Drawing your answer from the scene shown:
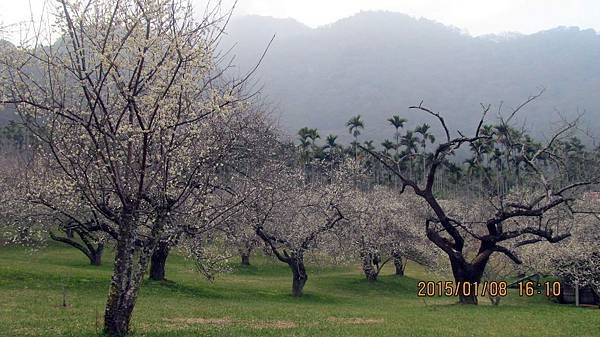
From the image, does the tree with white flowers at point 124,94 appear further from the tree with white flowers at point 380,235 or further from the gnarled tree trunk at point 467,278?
the tree with white flowers at point 380,235

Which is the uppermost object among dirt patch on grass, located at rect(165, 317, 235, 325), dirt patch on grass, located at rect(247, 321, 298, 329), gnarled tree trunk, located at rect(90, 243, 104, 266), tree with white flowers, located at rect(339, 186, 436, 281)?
tree with white flowers, located at rect(339, 186, 436, 281)

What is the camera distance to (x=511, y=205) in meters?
24.4

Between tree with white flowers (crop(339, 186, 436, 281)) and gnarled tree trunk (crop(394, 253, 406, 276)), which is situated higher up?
tree with white flowers (crop(339, 186, 436, 281))

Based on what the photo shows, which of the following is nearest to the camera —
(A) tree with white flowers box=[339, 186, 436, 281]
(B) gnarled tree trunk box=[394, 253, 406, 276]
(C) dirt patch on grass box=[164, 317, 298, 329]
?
(C) dirt patch on grass box=[164, 317, 298, 329]

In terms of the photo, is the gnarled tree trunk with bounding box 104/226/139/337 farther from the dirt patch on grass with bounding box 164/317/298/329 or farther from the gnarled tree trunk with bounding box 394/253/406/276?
the gnarled tree trunk with bounding box 394/253/406/276

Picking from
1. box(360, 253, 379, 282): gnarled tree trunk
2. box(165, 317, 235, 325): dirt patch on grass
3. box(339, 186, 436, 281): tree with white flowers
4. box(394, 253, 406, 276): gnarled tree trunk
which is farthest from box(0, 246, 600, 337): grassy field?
box(394, 253, 406, 276): gnarled tree trunk

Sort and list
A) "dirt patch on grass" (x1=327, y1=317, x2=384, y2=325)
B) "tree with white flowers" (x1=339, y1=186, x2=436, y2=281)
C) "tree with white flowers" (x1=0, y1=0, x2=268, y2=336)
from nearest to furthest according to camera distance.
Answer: "tree with white flowers" (x1=0, y1=0, x2=268, y2=336), "dirt patch on grass" (x1=327, y1=317, x2=384, y2=325), "tree with white flowers" (x1=339, y1=186, x2=436, y2=281)

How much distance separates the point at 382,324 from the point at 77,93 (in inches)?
437


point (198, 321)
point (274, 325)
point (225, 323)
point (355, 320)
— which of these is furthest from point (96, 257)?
point (274, 325)

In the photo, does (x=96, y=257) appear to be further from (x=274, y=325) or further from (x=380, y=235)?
(x=274, y=325)
